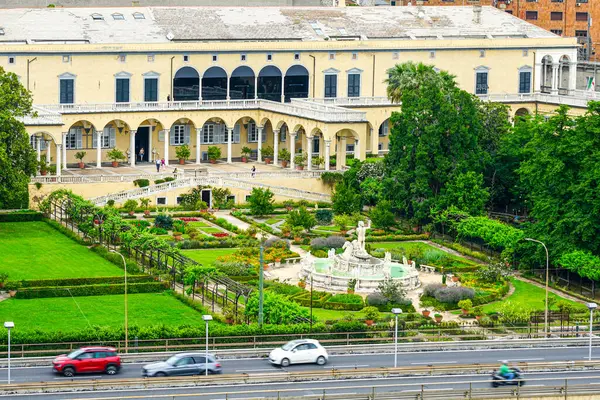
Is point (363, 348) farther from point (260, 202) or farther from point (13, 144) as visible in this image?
point (13, 144)

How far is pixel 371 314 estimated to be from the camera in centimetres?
9194

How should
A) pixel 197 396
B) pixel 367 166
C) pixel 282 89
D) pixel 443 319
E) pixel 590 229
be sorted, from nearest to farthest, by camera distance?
pixel 197 396, pixel 443 319, pixel 590 229, pixel 367 166, pixel 282 89

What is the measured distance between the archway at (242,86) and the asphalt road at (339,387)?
226 feet

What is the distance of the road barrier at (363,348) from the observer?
265ft

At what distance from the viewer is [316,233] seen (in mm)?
117250

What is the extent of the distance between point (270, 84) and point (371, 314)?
184 feet

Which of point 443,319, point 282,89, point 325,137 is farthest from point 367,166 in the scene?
point 443,319

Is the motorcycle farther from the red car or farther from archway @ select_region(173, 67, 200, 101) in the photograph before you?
archway @ select_region(173, 67, 200, 101)

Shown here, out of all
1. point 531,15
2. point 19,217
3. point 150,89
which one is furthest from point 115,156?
point 531,15

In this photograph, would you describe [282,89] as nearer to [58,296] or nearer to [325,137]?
[325,137]

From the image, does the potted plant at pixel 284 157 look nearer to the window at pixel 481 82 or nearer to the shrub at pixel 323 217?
the shrub at pixel 323 217

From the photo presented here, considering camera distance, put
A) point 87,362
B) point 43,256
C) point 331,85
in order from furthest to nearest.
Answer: point 331,85 → point 43,256 → point 87,362

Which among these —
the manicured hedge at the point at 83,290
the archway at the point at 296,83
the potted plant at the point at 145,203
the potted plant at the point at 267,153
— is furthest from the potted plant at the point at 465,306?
the archway at the point at 296,83

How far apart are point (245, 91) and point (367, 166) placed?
809 inches
